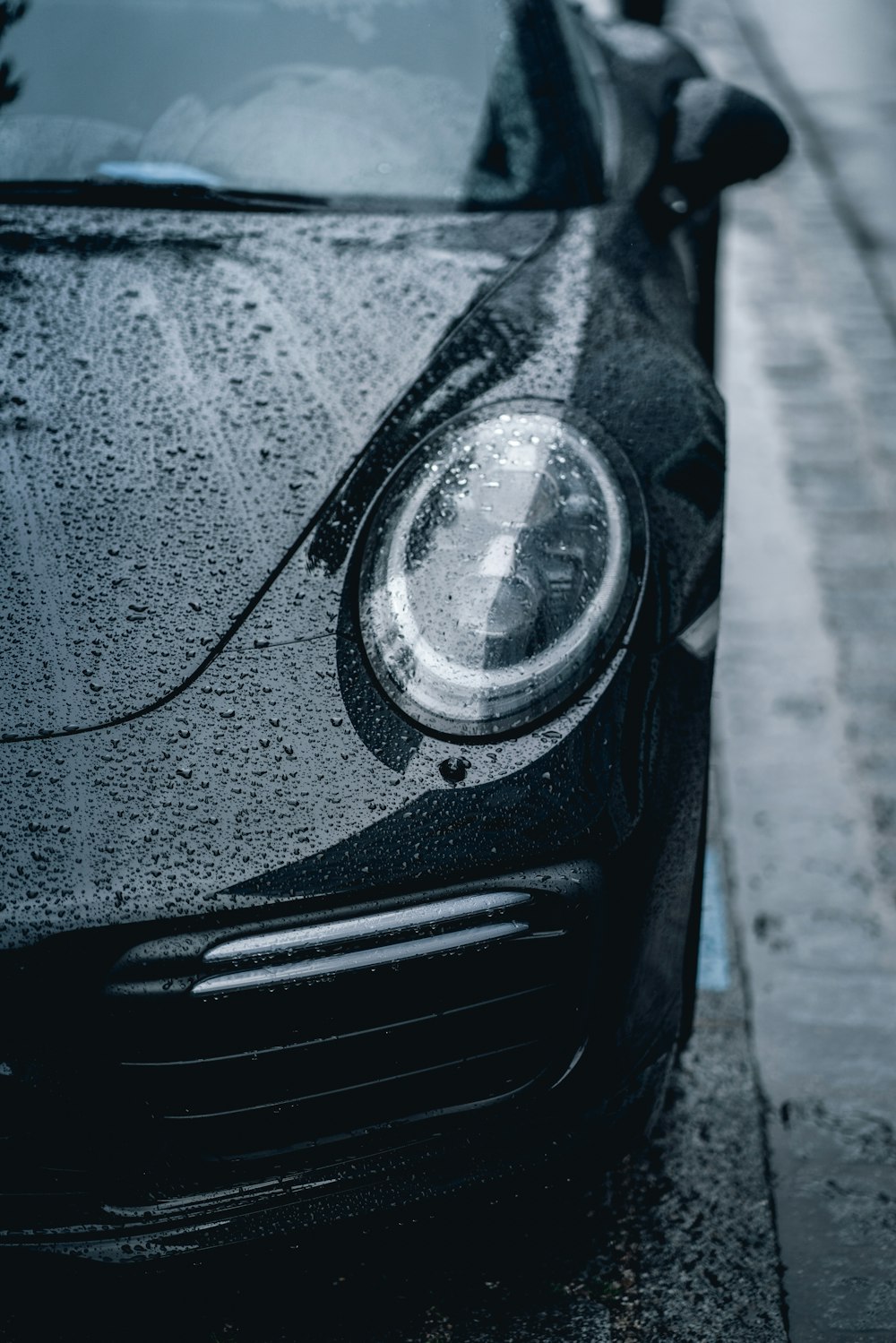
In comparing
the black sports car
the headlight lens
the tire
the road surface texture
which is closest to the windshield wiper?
the black sports car

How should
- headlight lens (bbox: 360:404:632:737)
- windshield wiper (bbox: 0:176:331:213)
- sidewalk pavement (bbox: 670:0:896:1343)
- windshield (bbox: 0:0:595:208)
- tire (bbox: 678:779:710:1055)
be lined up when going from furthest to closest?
windshield (bbox: 0:0:595:208) → windshield wiper (bbox: 0:176:331:213) → sidewalk pavement (bbox: 670:0:896:1343) → tire (bbox: 678:779:710:1055) → headlight lens (bbox: 360:404:632:737)

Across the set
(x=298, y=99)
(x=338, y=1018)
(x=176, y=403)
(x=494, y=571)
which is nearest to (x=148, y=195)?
(x=298, y=99)

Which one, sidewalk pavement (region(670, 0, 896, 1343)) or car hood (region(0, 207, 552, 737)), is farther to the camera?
sidewalk pavement (region(670, 0, 896, 1343))

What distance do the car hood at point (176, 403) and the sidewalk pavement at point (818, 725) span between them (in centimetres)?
115

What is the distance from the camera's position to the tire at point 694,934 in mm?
1579

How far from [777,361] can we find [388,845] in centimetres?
370

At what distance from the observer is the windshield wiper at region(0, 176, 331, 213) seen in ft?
6.40

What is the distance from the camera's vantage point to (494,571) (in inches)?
58.6

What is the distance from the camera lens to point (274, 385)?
5.39ft

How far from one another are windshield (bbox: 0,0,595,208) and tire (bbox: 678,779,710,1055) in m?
1.03

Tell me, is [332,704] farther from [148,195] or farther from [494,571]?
[148,195]

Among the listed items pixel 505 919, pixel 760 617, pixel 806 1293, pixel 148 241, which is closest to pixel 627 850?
pixel 505 919

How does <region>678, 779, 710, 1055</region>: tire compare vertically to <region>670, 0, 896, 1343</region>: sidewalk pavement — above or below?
above

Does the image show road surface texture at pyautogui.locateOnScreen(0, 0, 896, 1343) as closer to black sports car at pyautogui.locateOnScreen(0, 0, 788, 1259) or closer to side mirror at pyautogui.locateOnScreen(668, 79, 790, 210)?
black sports car at pyautogui.locateOnScreen(0, 0, 788, 1259)
